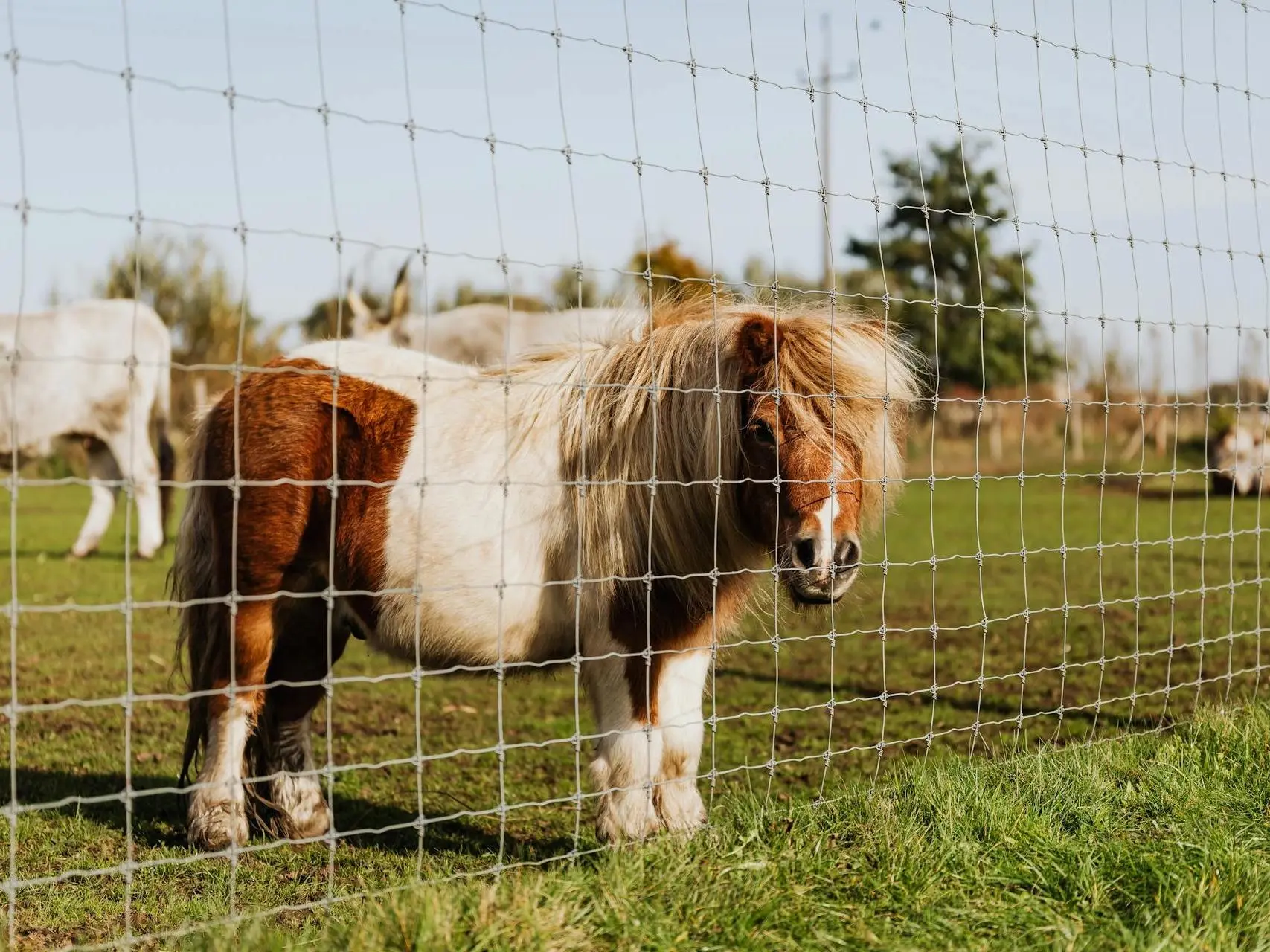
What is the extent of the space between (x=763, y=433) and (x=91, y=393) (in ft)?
34.9

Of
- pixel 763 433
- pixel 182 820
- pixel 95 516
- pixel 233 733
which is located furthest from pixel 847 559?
pixel 95 516

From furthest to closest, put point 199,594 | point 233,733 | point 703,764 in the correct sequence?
point 703,764 < point 199,594 < point 233,733

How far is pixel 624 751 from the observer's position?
3744mm

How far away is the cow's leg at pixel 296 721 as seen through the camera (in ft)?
14.6

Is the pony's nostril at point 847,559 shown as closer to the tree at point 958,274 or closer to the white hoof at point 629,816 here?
the white hoof at point 629,816

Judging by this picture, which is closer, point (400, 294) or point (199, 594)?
point (199, 594)

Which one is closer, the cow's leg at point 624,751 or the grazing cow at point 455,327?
the cow's leg at point 624,751

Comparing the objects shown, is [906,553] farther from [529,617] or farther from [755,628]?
[529,617]

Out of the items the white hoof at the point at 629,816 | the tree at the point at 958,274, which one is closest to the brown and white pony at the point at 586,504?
the white hoof at the point at 629,816

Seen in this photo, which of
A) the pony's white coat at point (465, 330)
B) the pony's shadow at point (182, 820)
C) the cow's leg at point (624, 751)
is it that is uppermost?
the pony's white coat at point (465, 330)

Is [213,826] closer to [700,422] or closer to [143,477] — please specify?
[700,422]

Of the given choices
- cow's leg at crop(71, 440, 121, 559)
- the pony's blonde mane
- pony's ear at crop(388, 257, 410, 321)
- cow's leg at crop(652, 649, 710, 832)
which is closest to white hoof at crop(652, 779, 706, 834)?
cow's leg at crop(652, 649, 710, 832)

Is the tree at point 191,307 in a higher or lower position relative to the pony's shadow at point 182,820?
higher

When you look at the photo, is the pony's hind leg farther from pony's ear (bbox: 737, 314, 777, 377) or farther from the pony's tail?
pony's ear (bbox: 737, 314, 777, 377)
